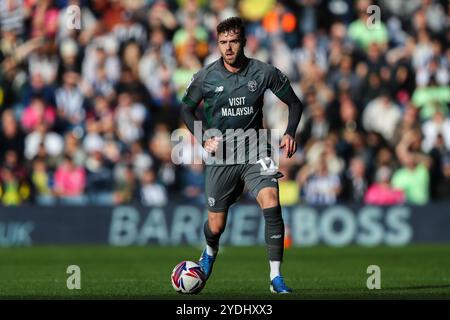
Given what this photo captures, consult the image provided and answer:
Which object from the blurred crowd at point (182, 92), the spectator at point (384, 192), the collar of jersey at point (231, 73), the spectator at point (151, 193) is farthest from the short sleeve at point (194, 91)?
the spectator at point (151, 193)

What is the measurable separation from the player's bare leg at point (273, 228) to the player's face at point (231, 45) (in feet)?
4.36

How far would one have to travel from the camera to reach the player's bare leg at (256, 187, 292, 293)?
11.4 metres

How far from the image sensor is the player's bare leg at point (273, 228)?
11398mm

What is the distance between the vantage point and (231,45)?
1141 centimetres

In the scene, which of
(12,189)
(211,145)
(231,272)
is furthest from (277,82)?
(12,189)

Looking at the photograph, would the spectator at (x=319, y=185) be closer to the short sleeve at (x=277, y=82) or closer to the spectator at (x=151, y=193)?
the spectator at (x=151, y=193)

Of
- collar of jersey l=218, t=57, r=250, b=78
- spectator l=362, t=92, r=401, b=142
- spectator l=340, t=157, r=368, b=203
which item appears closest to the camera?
collar of jersey l=218, t=57, r=250, b=78

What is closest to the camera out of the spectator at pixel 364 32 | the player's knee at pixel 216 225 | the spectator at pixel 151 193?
the player's knee at pixel 216 225

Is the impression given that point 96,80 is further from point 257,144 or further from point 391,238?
point 257,144

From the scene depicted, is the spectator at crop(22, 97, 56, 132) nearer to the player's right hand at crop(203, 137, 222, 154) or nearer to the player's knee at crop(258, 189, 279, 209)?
the player's right hand at crop(203, 137, 222, 154)

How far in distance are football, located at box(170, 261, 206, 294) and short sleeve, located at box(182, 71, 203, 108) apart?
5.35ft

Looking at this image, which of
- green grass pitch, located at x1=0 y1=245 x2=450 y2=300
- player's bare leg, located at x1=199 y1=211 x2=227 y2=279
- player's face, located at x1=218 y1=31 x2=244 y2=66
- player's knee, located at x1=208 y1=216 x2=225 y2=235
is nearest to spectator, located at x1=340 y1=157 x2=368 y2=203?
green grass pitch, located at x1=0 y1=245 x2=450 y2=300

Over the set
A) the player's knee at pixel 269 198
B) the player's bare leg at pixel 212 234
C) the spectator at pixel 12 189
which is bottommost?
the player's bare leg at pixel 212 234
